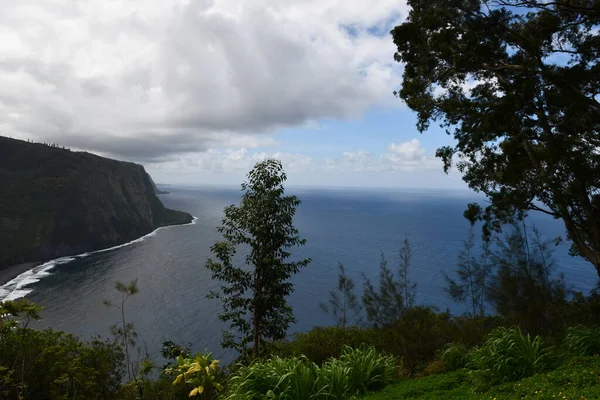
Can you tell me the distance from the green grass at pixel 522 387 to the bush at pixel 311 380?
514 mm

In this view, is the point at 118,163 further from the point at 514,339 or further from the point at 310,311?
the point at 514,339

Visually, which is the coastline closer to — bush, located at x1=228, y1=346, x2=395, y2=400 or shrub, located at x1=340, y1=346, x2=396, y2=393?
bush, located at x1=228, y1=346, x2=395, y2=400

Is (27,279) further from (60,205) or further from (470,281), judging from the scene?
(470,281)

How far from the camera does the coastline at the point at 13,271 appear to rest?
85.0 m

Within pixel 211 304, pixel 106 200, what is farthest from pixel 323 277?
pixel 106 200

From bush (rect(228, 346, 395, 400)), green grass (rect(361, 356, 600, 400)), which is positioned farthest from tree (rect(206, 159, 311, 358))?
green grass (rect(361, 356, 600, 400))

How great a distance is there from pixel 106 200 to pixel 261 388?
167592 mm

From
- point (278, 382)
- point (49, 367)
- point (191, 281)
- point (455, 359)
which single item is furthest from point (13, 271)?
point (455, 359)

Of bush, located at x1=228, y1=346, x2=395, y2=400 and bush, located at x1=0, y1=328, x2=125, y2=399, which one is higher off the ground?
bush, located at x1=228, y1=346, x2=395, y2=400

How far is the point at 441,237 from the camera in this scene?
111 meters

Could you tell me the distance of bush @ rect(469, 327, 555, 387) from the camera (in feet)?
25.8

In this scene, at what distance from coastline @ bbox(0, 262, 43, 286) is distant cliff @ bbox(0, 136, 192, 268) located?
2.74m

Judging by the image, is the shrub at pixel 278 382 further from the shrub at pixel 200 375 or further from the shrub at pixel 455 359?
the shrub at pixel 455 359

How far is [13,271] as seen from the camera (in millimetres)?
92375
